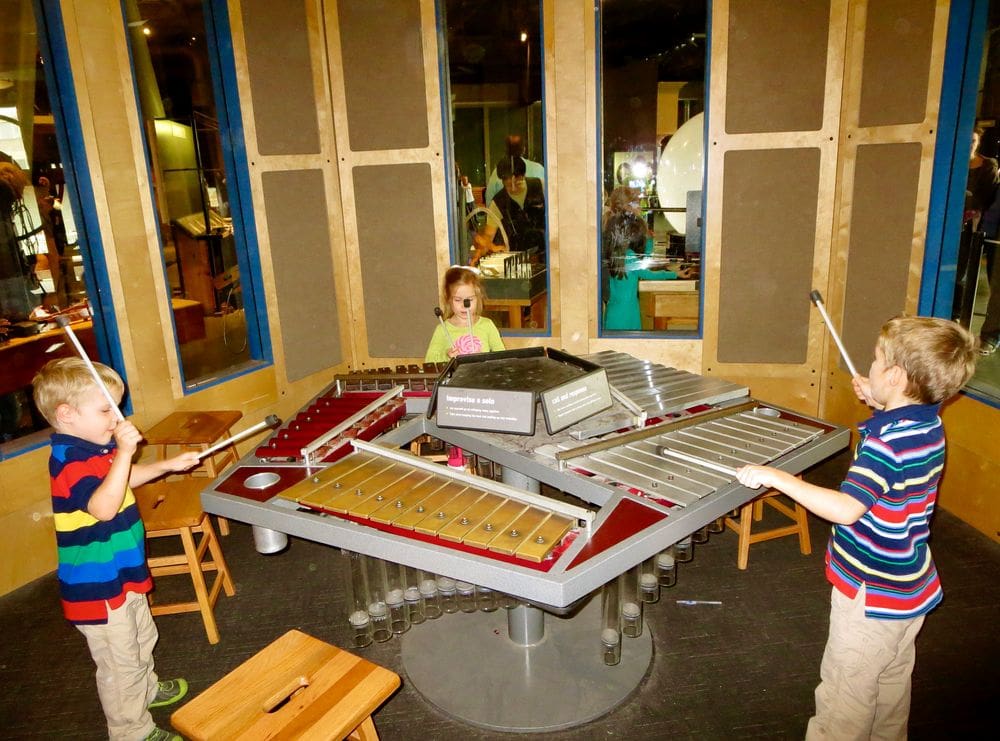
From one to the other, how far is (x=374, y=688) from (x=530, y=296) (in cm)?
404

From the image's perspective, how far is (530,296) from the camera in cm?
569

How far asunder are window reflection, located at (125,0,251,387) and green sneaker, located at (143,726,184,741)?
250 centimetres

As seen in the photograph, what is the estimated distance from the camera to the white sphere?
5082 millimetres

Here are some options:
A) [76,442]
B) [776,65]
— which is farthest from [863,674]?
[776,65]

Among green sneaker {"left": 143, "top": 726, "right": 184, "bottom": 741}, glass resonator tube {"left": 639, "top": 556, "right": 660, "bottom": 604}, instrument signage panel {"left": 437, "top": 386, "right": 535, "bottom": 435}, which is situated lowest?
green sneaker {"left": 143, "top": 726, "right": 184, "bottom": 741}

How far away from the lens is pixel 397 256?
5.46 m

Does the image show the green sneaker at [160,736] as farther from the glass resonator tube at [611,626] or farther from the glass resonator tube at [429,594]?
the glass resonator tube at [611,626]

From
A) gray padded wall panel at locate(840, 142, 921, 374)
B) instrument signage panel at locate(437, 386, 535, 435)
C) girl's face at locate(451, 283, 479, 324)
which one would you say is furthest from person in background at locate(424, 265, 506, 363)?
gray padded wall panel at locate(840, 142, 921, 374)

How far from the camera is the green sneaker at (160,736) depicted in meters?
2.57

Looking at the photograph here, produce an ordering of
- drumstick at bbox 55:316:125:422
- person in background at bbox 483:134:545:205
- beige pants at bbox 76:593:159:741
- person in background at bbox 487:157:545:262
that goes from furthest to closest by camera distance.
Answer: person in background at bbox 487:157:545:262 < person in background at bbox 483:134:545:205 < beige pants at bbox 76:593:159:741 < drumstick at bbox 55:316:125:422

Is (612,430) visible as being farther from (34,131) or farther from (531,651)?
(34,131)

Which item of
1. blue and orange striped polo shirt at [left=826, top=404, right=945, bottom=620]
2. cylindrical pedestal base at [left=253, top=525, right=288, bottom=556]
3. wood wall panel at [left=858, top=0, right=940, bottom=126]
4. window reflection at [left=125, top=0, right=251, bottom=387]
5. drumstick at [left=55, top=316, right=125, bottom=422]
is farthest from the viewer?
window reflection at [left=125, top=0, right=251, bottom=387]

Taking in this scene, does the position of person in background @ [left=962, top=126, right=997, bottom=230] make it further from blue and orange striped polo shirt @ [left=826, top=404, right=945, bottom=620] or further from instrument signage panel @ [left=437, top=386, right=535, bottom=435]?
instrument signage panel @ [left=437, top=386, right=535, bottom=435]

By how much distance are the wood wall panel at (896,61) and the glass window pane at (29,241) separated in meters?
5.07
